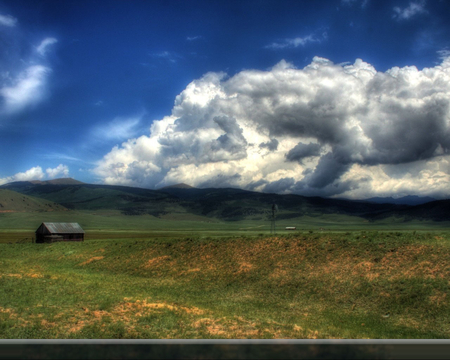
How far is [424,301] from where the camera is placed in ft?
59.1

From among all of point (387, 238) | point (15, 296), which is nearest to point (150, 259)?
point (15, 296)

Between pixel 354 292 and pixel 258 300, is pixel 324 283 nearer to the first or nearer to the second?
pixel 354 292

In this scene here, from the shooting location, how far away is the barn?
67.8 m

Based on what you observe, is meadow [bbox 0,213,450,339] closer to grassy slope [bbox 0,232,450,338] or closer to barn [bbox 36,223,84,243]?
grassy slope [bbox 0,232,450,338]

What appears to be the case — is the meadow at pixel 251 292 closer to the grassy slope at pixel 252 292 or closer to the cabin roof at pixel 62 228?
the grassy slope at pixel 252 292

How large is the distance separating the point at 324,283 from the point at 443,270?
279 inches

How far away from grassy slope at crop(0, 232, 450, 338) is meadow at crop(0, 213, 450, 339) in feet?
0.20

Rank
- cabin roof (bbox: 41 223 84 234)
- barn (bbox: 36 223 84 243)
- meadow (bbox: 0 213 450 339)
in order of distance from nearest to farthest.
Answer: meadow (bbox: 0 213 450 339) → barn (bbox: 36 223 84 243) → cabin roof (bbox: 41 223 84 234)

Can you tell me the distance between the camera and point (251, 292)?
933 inches

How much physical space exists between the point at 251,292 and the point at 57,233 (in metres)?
57.2

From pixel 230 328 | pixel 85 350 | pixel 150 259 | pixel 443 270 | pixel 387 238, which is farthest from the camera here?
pixel 150 259

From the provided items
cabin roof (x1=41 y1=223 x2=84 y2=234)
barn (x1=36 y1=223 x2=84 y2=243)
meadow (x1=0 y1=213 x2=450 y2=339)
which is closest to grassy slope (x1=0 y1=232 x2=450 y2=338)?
meadow (x1=0 y1=213 x2=450 y2=339)

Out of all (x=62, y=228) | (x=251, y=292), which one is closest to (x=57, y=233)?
(x=62, y=228)

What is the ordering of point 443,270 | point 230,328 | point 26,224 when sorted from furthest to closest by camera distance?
point 26,224, point 443,270, point 230,328
